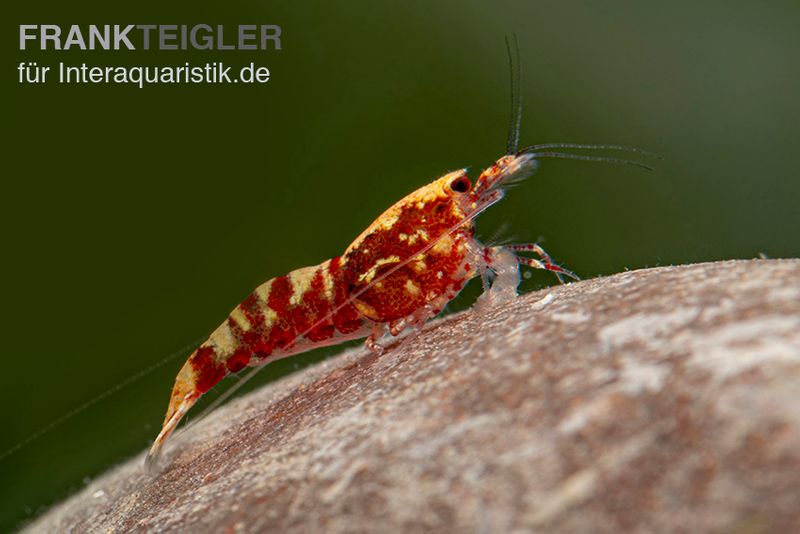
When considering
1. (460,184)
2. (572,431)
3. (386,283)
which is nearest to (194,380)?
(386,283)

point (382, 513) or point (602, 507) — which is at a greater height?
point (602, 507)

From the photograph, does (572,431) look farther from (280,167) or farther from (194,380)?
(280,167)

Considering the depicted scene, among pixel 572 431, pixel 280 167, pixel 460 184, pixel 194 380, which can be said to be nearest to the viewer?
pixel 572 431

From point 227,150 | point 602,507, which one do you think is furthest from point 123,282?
point 602,507

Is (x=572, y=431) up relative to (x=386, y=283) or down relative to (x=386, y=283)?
down

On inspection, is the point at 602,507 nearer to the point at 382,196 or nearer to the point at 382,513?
the point at 382,513

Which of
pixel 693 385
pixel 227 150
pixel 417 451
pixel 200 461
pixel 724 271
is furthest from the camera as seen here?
pixel 227 150

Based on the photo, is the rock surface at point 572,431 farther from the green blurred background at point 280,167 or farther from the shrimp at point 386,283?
the green blurred background at point 280,167
